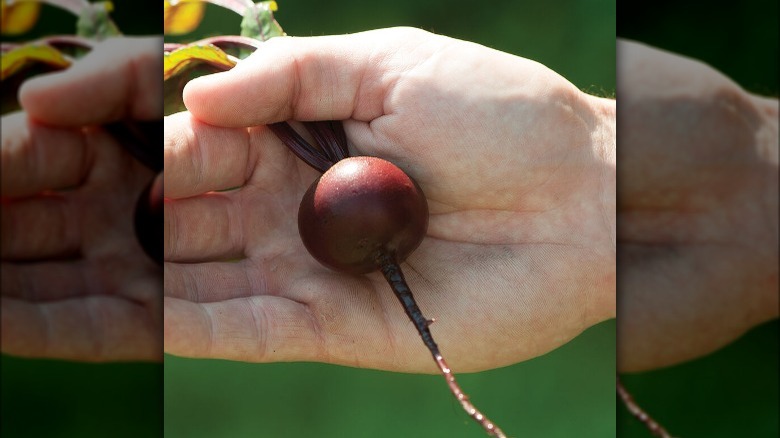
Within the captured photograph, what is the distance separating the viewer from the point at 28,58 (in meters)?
0.56

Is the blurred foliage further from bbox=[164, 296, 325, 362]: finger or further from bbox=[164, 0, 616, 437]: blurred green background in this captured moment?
bbox=[164, 0, 616, 437]: blurred green background

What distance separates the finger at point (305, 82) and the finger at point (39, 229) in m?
0.59

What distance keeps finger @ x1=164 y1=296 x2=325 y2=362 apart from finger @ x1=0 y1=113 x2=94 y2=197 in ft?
1.79

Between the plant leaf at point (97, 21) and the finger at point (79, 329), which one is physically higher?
the plant leaf at point (97, 21)

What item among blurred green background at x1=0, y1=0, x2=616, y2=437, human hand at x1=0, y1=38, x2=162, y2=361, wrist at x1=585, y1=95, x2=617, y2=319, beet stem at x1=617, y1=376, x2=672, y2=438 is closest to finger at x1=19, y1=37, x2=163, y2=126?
human hand at x1=0, y1=38, x2=162, y2=361

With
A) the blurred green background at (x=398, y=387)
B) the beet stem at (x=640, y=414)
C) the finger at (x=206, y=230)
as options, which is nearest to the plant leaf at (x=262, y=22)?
the finger at (x=206, y=230)

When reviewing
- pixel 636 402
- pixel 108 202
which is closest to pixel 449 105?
pixel 636 402

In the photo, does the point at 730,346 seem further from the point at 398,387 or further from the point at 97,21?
the point at 398,387

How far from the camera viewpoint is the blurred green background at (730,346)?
2.74 ft

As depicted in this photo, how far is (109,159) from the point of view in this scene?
1.86 ft

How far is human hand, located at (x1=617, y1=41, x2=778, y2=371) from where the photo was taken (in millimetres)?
870

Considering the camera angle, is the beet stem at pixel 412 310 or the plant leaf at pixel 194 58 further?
the plant leaf at pixel 194 58

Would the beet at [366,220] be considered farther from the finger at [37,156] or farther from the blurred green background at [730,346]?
the finger at [37,156]

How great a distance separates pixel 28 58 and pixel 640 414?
86 cm
